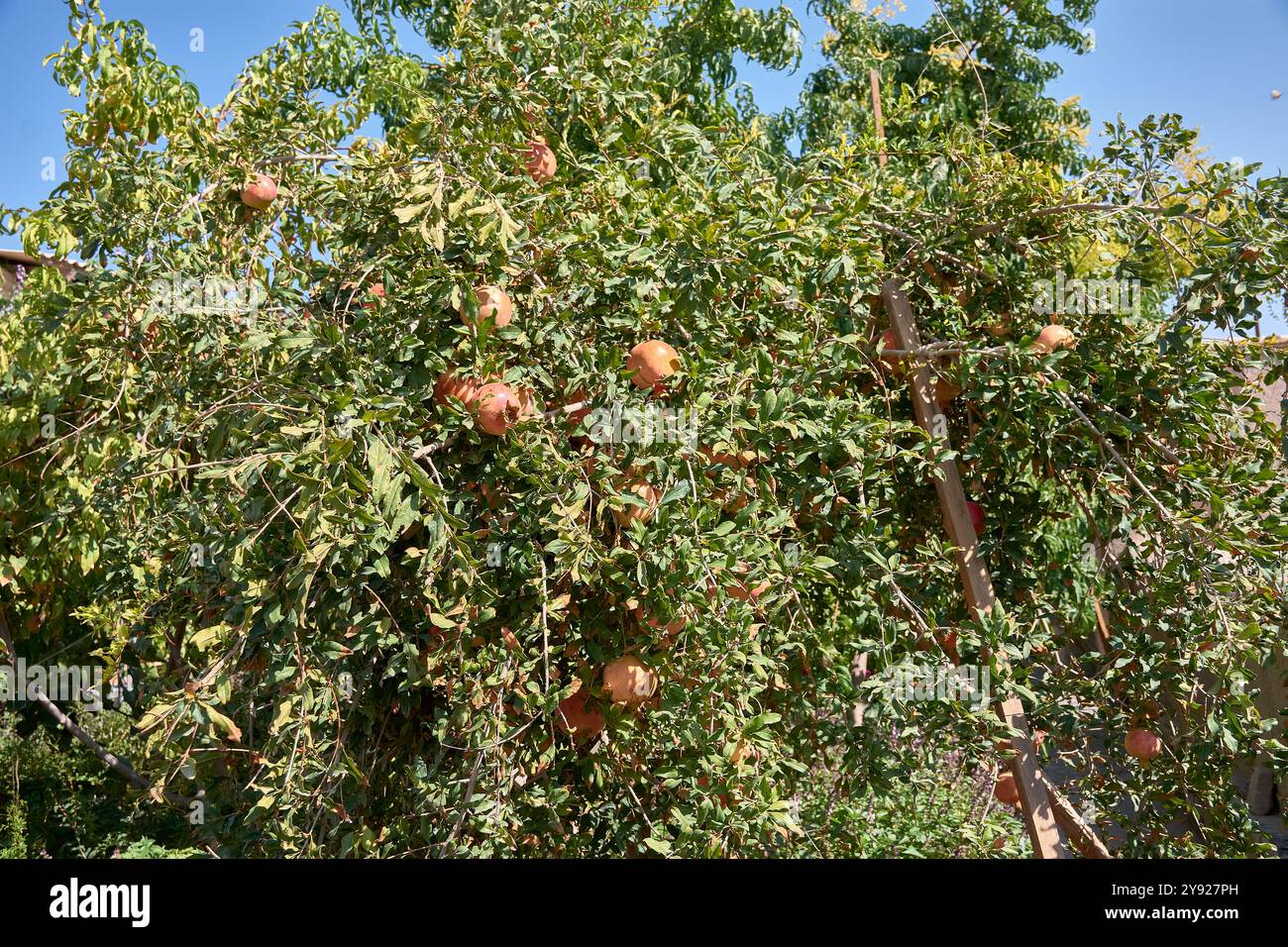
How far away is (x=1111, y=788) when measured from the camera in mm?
2445

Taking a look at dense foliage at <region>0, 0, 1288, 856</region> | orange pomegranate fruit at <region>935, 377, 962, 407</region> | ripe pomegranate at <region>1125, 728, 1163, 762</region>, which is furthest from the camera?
orange pomegranate fruit at <region>935, 377, 962, 407</region>

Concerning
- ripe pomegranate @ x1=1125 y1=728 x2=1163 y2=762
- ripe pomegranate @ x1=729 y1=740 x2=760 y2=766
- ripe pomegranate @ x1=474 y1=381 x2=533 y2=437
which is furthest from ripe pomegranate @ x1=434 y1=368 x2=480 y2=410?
ripe pomegranate @ x1=1125 y1=728 x2=1163 y2=762

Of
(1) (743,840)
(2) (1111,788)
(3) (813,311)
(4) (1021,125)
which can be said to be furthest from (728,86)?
(1) (743,840)

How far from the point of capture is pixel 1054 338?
2.34 meters

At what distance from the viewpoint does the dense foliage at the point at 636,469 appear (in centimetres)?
175

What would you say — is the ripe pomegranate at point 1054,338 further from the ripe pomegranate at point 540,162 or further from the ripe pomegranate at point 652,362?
the ripe pomegranate at point 540,162

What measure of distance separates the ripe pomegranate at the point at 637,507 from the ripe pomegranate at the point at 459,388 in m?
0.32

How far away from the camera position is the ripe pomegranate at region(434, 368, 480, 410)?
1819mm

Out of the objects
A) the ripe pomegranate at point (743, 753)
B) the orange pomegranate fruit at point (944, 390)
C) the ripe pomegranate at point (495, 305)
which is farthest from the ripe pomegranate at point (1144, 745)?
the ripe pomegranate at point (495, 305)

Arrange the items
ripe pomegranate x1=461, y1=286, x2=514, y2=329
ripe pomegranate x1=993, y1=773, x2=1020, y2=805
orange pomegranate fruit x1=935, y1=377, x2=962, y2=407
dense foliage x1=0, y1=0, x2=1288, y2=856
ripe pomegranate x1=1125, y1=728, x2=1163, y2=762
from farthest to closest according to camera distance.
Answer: ripe pomegranate x1=993, y1=773, x2=1020, y2=805 < orange pomegranate fruit x1=935, y1=377, x2=962, y2=407 < ripe pomegranate x1=1125, y1=728, x2=1163, y2=762 < ripe pomegranate x1=461, y1=286, x2=514, y2=329 < dense foliage x1=0, y1=0, x2=1288, y2=856

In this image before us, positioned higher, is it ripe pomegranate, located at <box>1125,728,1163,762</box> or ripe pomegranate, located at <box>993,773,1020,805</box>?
ripe pomegranate, located at <box>1125,728,1163,762</box>

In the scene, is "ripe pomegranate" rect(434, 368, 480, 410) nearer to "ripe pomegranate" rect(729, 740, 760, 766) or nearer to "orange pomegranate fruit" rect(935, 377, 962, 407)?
"ripe pomegranate" rect(729, 740, 760, 766)

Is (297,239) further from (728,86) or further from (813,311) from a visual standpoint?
(728,86)

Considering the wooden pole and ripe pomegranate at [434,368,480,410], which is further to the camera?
the wooden pole
